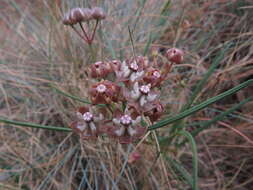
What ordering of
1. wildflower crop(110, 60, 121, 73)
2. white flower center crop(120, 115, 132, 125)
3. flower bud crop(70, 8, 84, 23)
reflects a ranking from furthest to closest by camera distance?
flower bud crop(70, 8, 84, 23) → wildflower crop(110, 60, 121, 73) → white flower center crop(120, 115, 132, 125)

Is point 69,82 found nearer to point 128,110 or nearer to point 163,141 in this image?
point 163,141

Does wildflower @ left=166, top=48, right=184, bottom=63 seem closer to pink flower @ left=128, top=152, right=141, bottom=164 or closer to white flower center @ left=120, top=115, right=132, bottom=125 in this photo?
white flower center @ left=120, top=115, right=132, bottom=125

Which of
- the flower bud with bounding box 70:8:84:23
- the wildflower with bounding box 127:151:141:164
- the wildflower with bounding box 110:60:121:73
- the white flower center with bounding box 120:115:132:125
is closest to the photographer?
the white flower center with bounding box 120:115:132:125

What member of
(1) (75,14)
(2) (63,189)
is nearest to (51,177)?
(2) (63,189)

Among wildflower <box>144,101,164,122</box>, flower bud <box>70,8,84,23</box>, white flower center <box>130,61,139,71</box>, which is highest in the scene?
flower bud <box>70,8,84,23</box>

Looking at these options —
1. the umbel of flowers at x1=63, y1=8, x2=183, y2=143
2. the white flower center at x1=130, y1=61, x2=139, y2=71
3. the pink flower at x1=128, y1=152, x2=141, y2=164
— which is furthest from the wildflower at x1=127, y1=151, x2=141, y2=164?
the white flower center at x1=130, y1=61, x2=139, y2=71

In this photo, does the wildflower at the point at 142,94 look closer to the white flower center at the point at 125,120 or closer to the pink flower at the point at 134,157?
the white flower center at the point at 125,120

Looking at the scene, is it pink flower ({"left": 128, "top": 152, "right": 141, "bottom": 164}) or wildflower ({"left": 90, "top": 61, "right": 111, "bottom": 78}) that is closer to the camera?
wildflower ({"left": 90, "top": 61, "right": 111, "bottom": 78})
